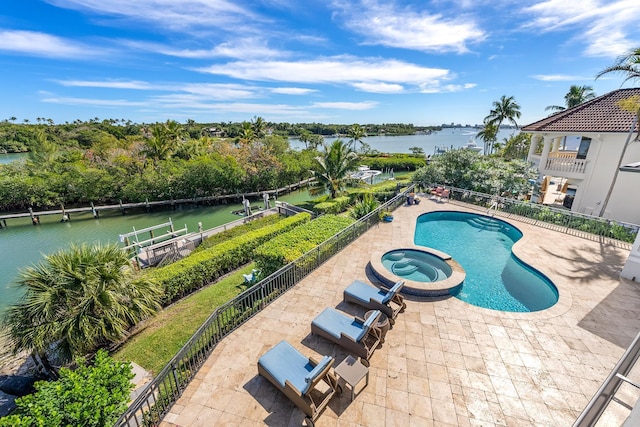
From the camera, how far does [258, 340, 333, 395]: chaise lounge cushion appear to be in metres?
4.59

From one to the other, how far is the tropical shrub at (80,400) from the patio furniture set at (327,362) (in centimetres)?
223

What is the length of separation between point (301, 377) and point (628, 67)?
1868 centimetres

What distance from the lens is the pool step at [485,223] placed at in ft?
46.6

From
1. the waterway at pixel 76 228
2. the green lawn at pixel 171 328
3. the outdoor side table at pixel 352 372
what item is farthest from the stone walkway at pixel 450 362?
the waterway at pixel 76 228

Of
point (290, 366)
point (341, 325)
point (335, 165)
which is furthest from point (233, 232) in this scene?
point (290, 366)

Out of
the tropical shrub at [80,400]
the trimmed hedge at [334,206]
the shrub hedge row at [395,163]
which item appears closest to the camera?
the tropical shrub at [80,400]

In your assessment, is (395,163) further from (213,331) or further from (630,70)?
(213,331)

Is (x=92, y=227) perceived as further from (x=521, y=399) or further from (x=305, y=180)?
(x=521, y=399)

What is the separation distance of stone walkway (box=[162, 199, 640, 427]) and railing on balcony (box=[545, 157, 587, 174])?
33.8ft

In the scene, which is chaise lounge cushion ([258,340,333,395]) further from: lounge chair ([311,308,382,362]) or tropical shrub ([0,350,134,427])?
tropical shrub ([0,350,134,427])

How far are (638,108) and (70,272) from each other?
22881 millimetres

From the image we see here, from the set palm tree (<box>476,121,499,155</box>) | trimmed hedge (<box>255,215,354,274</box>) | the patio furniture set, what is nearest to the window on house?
trimmed hedge (<box>255,215,354,274</box>)

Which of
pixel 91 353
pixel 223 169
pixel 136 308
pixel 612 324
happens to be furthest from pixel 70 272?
pixel 223 169

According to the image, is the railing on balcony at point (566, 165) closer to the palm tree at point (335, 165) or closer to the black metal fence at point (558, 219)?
the black metal fence at point (558, 219)
